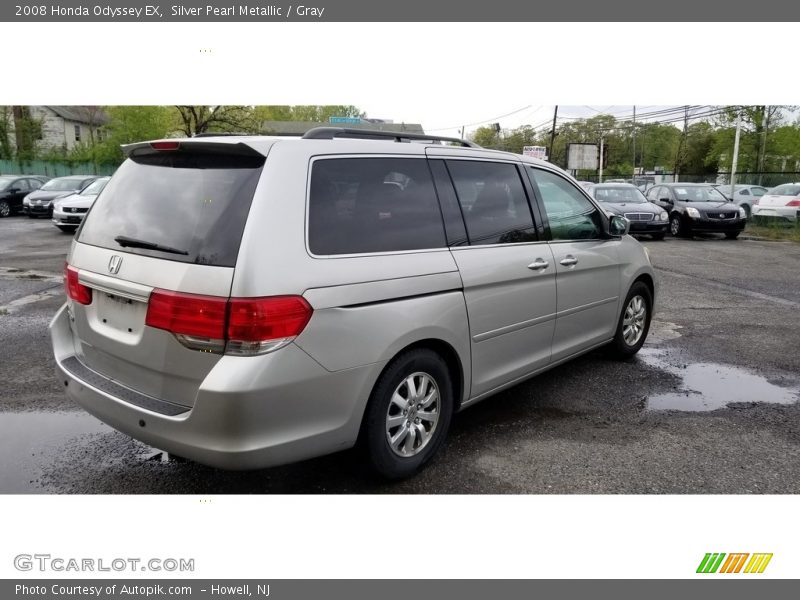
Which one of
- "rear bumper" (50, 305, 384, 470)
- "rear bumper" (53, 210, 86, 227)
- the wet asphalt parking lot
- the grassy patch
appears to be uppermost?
"rear bumper" (50, 305, 384, 470)

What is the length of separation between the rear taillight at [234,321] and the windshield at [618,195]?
53.7ft

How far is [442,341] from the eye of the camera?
3.49m

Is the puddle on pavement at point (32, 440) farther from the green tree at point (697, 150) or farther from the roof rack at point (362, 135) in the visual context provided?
the green tree at point (697, 150)

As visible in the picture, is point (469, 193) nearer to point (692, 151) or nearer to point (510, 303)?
point (510, 303)

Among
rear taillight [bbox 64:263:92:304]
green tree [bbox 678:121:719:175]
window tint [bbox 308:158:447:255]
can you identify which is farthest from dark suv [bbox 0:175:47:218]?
green tree [bbox 678:121:719:175]

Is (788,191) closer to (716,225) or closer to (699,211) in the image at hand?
(716,225)

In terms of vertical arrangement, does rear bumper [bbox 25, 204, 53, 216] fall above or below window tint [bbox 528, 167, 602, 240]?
below

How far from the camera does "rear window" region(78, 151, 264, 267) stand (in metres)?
2.80

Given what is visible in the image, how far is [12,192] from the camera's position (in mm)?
22922

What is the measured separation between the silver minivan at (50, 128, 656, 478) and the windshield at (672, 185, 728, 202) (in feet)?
55.3

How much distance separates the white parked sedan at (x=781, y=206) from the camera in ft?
63.0

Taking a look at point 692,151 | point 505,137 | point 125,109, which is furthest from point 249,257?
point 505,137

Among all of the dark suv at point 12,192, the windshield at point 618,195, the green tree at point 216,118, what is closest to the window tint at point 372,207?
the windshield at point 618,195

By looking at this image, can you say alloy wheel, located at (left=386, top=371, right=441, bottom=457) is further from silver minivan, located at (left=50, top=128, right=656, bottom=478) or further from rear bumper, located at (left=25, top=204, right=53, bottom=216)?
rear bumper, located at (left=25, top=204, right=53, bottom=216)
